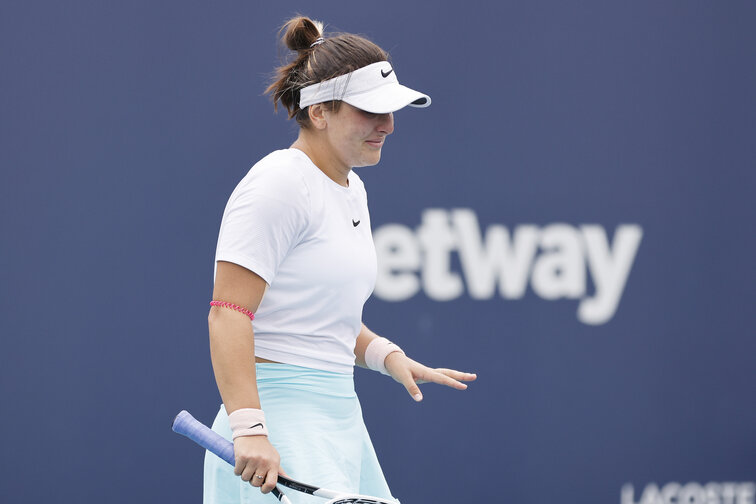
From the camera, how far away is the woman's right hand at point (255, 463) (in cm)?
146

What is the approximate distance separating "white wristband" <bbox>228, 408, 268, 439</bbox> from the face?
0.52 meters

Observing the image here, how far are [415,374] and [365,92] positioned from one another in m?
0.60

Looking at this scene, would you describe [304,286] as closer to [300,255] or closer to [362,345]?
[300,255]

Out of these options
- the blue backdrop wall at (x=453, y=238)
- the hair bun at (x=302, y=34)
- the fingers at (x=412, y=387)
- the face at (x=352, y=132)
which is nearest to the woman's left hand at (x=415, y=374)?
the fingers at (x=412, y=387)

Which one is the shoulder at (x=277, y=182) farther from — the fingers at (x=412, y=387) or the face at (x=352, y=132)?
the fingers at (x=412, y=387)

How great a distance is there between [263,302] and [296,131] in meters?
1.74

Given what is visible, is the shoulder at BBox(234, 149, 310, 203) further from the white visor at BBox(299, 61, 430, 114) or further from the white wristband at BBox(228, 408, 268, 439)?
the white wristband at BBox(228, 408, 268, 439)

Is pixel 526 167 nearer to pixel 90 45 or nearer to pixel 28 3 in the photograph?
pixel 90 45

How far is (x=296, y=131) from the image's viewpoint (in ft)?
10.8

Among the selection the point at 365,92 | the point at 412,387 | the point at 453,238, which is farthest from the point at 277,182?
the point at 453,238

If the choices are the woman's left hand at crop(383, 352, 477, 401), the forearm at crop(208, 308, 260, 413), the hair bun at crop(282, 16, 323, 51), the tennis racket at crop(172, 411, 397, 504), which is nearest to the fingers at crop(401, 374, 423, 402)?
the woman's left hand at crop(383, 352, 477, 401)

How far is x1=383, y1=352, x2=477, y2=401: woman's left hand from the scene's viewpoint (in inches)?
71.9

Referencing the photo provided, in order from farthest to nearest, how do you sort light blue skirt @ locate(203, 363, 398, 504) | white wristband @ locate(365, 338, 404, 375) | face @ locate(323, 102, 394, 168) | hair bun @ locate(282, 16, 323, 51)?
white wristband @ locate(365, 338, 404, 375), hair bun @ locate(282, 16, 323, 51), face @ locate(323, 102, 394, 168), light blue skirt @ locate(203, 363, 398, 504)

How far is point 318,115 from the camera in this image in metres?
1.74
